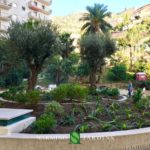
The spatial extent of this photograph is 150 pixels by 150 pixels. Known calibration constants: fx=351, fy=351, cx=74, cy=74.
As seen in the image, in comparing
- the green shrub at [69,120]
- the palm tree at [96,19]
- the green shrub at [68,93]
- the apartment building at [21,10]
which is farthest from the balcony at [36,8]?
the green shrub at [69,120]

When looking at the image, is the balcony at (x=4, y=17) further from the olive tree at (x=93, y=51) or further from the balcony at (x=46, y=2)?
the olive tree at (x=93, y=51)

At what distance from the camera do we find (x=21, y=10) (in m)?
68.2

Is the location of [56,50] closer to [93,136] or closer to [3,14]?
[93,136]

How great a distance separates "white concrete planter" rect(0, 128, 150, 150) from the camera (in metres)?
9.24

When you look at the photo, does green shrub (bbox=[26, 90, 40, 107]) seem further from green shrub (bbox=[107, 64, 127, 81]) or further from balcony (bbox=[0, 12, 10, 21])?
balcony (bbox=[0, 12, 10, 21])

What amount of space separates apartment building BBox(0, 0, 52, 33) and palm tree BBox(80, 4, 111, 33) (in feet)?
22.2

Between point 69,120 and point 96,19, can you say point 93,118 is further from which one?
point 96,19

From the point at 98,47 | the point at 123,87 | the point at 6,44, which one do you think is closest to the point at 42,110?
the point at 6,44

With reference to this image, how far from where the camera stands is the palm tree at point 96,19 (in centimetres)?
5506

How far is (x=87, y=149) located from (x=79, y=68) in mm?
39074

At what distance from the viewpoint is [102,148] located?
932 cm

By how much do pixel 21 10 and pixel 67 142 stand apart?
6161cm

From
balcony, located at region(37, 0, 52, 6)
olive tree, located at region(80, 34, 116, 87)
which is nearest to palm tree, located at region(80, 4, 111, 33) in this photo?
balcony, located at region(37, 0, 52, 6)

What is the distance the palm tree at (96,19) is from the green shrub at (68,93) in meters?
38.5
